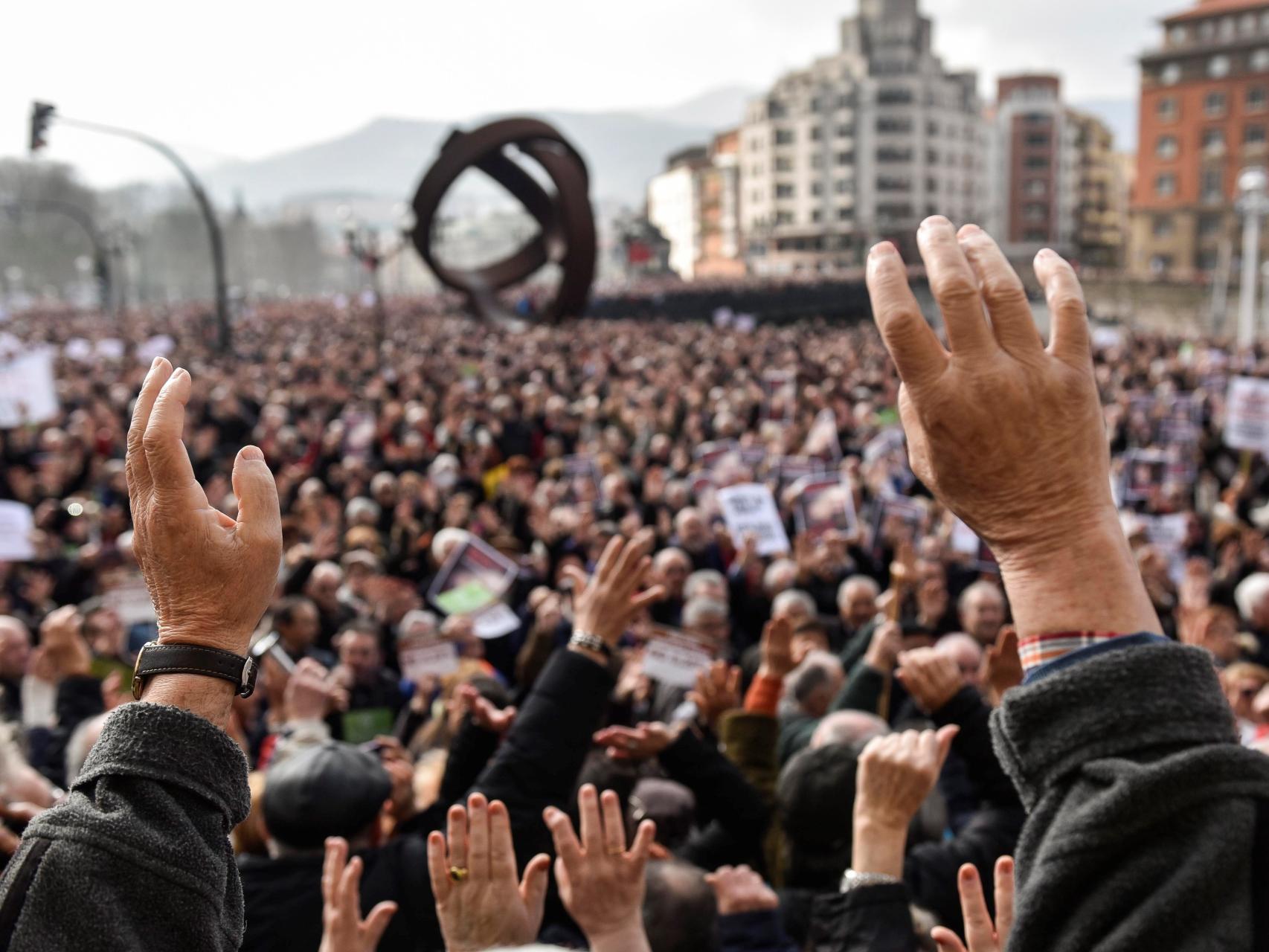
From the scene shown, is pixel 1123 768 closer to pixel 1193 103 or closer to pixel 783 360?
pixel 783 360

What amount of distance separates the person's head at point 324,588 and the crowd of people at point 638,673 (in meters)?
0.03

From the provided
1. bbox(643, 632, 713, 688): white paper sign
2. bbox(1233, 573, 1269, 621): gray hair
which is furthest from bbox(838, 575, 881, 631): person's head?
bbox(643, 632, 713, 688): white paper sign

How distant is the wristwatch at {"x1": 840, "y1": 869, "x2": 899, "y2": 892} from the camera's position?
7.27 feet

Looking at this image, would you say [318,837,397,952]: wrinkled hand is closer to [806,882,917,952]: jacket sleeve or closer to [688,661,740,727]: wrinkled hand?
[806,882,917,952]: jacket sleeve

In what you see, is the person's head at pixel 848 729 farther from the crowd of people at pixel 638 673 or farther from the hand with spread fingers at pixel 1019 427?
the hand with spread fingers at pixel 1019 427

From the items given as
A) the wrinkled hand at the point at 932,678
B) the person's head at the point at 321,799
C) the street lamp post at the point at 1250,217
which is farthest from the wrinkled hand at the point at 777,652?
the street lamp post at the point at 1250,217

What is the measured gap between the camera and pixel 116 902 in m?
1.27

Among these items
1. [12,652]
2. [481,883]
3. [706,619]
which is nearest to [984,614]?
[706,619]

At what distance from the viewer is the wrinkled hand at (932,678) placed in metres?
2.93

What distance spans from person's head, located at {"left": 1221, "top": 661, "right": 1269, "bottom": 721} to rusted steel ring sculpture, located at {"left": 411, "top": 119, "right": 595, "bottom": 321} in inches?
878

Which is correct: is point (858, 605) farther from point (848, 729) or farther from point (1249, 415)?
point (1249, 415)

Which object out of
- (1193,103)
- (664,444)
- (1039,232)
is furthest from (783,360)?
(1039,232)

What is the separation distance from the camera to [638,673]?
5195 mm

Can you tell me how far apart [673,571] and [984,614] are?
77.1 inches
